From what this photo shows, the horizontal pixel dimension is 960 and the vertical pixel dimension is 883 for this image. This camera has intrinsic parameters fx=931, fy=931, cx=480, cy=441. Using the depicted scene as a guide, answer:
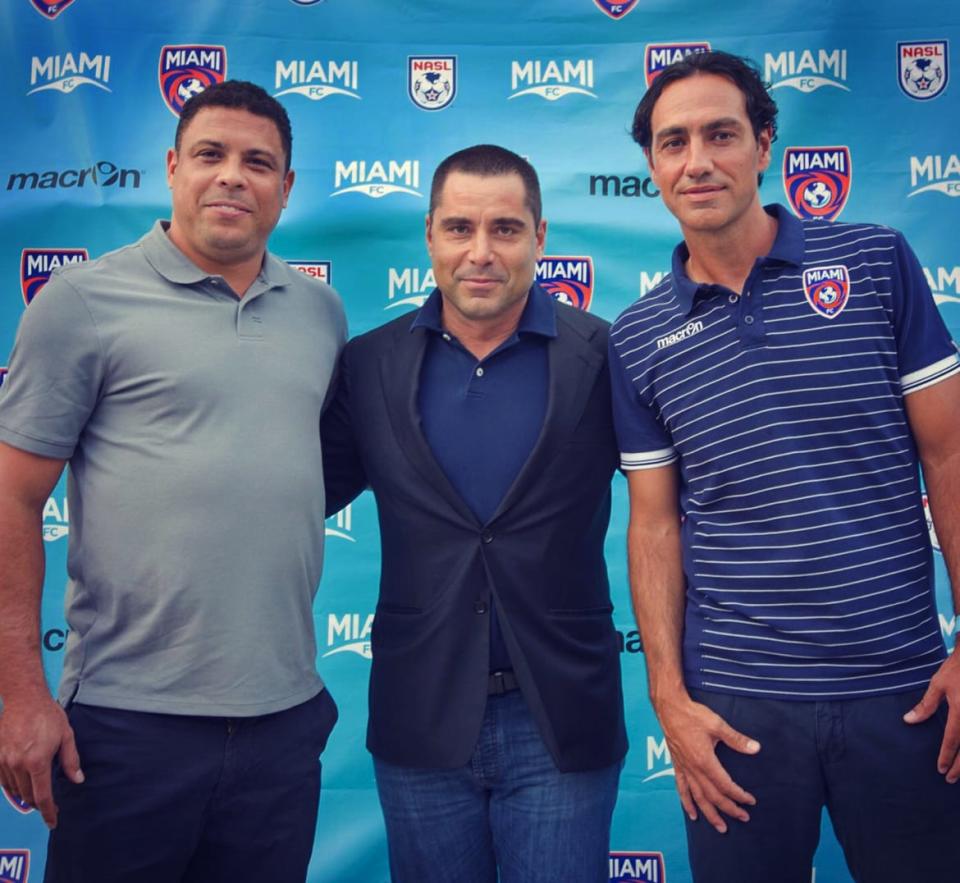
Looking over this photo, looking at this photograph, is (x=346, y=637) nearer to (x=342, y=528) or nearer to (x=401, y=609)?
(x=342, y=528)

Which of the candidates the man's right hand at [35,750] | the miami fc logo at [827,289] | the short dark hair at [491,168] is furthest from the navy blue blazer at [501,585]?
the man's right hand at [35,750]

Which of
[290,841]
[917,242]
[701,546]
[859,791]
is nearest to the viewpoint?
[859,791]

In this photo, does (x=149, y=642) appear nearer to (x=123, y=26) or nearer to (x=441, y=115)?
(x=441, y=115)

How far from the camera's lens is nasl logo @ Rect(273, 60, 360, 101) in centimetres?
277

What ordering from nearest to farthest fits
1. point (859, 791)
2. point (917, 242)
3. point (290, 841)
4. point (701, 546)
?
1. point (859, 791)
2. point (701, 546)
3. point (290, 841)
4. point (917, 242)

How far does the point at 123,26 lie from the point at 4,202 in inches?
24.8

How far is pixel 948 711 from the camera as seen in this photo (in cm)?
137

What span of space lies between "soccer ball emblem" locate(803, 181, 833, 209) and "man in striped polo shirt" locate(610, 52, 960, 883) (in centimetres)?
126

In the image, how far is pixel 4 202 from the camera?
108 inches

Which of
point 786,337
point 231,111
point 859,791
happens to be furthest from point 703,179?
point 859,791

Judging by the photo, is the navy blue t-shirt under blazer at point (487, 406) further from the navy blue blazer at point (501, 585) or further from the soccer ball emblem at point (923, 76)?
the soccer ball emblem at point (923, 76)

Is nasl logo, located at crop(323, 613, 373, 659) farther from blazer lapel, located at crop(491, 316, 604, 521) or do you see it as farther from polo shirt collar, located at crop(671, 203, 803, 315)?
polo shirt collar, located at crop(671, 203, 803, 315)

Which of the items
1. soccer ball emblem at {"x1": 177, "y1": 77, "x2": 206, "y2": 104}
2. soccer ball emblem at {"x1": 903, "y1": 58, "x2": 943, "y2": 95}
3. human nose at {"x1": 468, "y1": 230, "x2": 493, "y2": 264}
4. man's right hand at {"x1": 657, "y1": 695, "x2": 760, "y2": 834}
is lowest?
man's right hand at {"x1": 657, "y1": 695, "x2": 760, "y2": 834}

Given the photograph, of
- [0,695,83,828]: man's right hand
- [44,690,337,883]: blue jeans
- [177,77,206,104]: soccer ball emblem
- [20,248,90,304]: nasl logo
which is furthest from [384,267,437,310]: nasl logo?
[0,695,83,828]: man's right hand
